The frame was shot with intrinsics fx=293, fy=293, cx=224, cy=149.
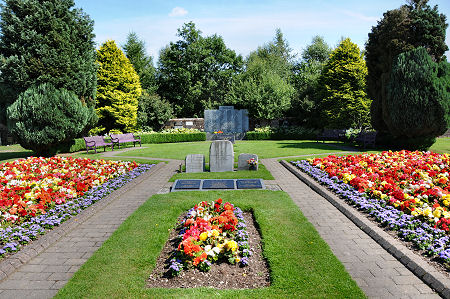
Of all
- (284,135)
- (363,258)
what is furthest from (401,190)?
(284,135)

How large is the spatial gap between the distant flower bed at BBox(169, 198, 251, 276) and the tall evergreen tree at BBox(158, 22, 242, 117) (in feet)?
103

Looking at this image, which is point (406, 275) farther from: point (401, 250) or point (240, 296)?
point (240, 296)

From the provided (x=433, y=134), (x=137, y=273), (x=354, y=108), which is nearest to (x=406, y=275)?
(x=137, y=273)

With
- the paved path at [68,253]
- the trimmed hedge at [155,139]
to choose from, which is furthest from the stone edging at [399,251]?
the trimmed hedge at [155,139]

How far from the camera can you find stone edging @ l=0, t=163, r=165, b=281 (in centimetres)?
387

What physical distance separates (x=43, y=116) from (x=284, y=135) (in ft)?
57.1

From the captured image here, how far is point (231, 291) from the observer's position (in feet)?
10.7

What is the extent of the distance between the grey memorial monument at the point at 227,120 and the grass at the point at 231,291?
2376 centimetres

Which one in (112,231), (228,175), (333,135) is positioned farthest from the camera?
(333,135)

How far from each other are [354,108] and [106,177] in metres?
21.4

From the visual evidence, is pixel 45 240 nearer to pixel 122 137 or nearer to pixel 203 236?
pixel 203 236

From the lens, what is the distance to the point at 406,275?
11.8 feet

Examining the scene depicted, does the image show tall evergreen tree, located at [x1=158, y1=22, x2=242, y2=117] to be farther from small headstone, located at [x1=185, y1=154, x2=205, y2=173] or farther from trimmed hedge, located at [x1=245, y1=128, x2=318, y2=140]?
small headstone, located at [x1=185, y1=154, x2=205, y2=173]

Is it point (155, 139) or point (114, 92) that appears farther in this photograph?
point (114, 92)
